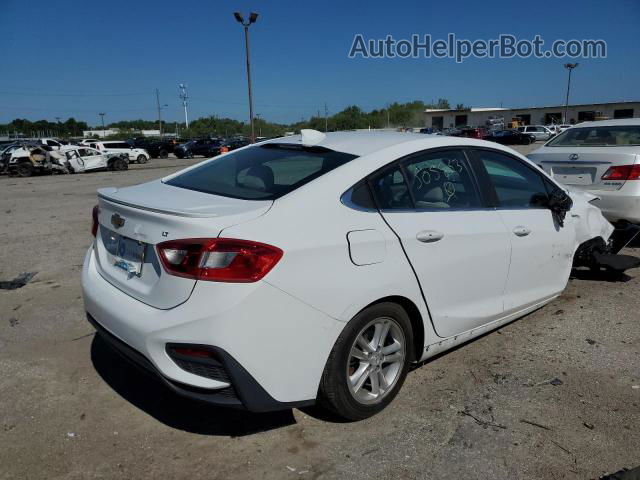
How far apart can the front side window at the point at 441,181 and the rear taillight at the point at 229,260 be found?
1.14 meters

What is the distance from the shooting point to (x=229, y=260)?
2.28 meters

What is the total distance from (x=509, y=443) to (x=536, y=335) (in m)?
1.56

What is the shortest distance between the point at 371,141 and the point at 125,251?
1.61m

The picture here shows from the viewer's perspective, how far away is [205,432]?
2.82 metres

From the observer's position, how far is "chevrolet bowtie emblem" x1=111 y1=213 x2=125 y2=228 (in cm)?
278

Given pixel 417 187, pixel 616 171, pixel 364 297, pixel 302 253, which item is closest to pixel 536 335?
pixel 417 187

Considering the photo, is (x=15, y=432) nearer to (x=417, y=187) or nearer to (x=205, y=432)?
(x=205, y=432)

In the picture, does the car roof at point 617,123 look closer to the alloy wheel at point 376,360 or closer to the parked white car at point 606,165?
the parked white car at point 606,165

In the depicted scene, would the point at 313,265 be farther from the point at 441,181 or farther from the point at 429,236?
the point at 441,181

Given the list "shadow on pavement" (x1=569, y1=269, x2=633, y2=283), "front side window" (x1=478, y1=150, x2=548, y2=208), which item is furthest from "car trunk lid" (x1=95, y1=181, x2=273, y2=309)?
"shadow on pavement" (x1=569, y1=269, x2=633, y2=283)

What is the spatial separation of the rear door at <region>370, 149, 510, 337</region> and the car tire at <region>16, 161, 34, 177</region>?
25.6 m

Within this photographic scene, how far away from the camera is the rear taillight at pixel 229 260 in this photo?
228 centimetres

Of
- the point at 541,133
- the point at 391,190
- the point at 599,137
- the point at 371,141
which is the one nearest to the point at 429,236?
the point at 391,190

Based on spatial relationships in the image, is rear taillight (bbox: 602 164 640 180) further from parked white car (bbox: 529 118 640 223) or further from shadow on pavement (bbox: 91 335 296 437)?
shadow on pavement (bbox: 91 335 296 437)
